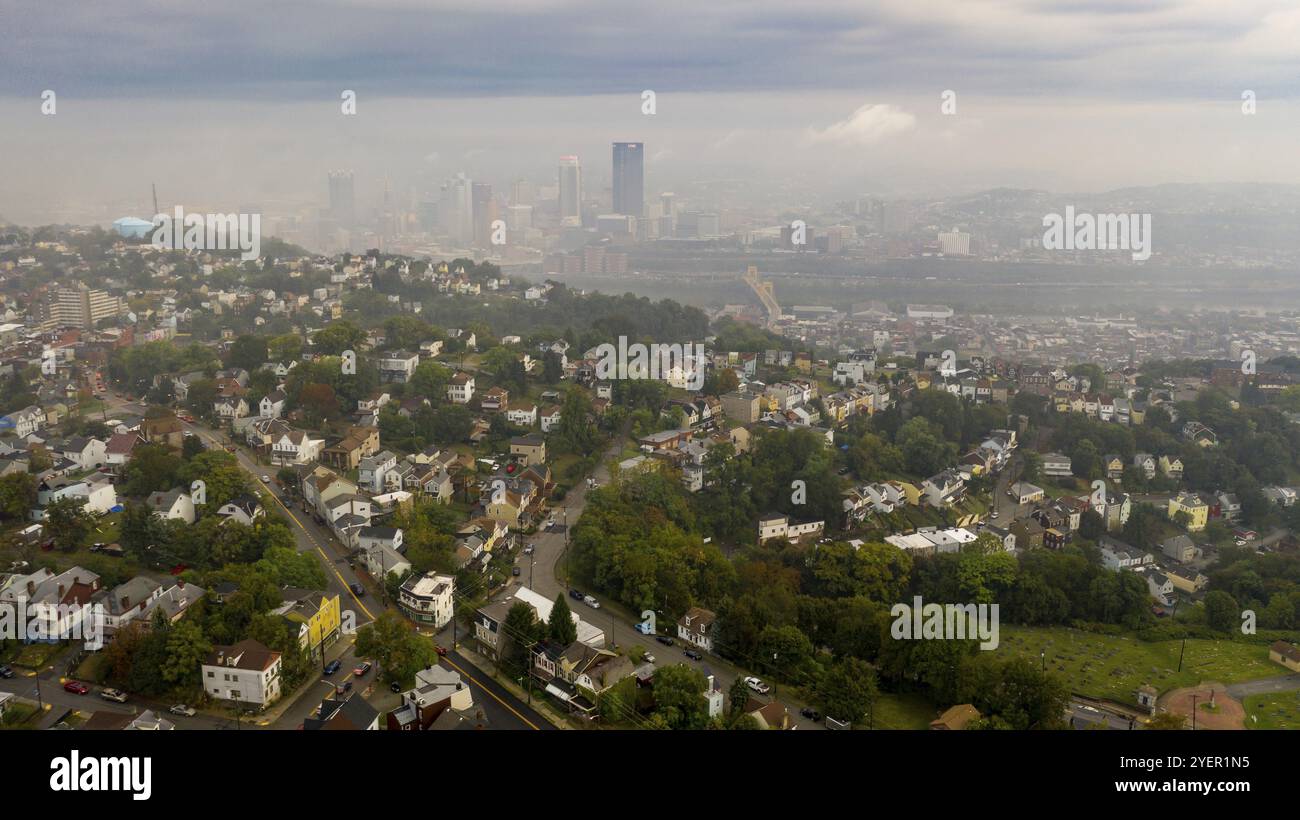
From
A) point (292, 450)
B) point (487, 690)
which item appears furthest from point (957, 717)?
point (292, 450)

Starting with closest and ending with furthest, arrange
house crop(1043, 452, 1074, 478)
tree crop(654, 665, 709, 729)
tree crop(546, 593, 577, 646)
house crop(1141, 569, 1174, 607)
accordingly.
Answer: tree crop(654, 665, 709, 729) → tree crop(546, 593, 577, 646) → house crop(1141, 569, 1174, 607) → house crop(1043, 452, 1074, 478)

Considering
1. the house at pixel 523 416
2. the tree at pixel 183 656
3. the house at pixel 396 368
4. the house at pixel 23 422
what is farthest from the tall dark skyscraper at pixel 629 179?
the tree at pixel 183 656

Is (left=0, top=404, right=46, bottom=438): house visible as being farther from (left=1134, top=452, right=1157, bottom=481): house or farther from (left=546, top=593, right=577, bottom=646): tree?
(left=1134, top=452, right=1157, bottom=481): house

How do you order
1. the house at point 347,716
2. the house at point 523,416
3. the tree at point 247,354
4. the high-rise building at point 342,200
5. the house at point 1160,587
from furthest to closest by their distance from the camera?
the high-rise building at point 342,200 < the tree at point 247,354 < the house at point 523,416 < the house at point 1160,587 < the house at point 347,716

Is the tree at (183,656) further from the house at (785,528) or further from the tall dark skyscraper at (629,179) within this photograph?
the tall dark skyscraper at (629,179)

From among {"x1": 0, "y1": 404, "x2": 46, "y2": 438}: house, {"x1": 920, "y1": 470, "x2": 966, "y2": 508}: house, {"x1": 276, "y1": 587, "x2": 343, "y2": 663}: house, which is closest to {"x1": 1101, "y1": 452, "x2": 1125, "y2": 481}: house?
{"x1": 920, "y1": 470, "x2": 966, "y2": 508}: house

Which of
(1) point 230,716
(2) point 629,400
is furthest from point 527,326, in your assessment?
(1) point 230,716
